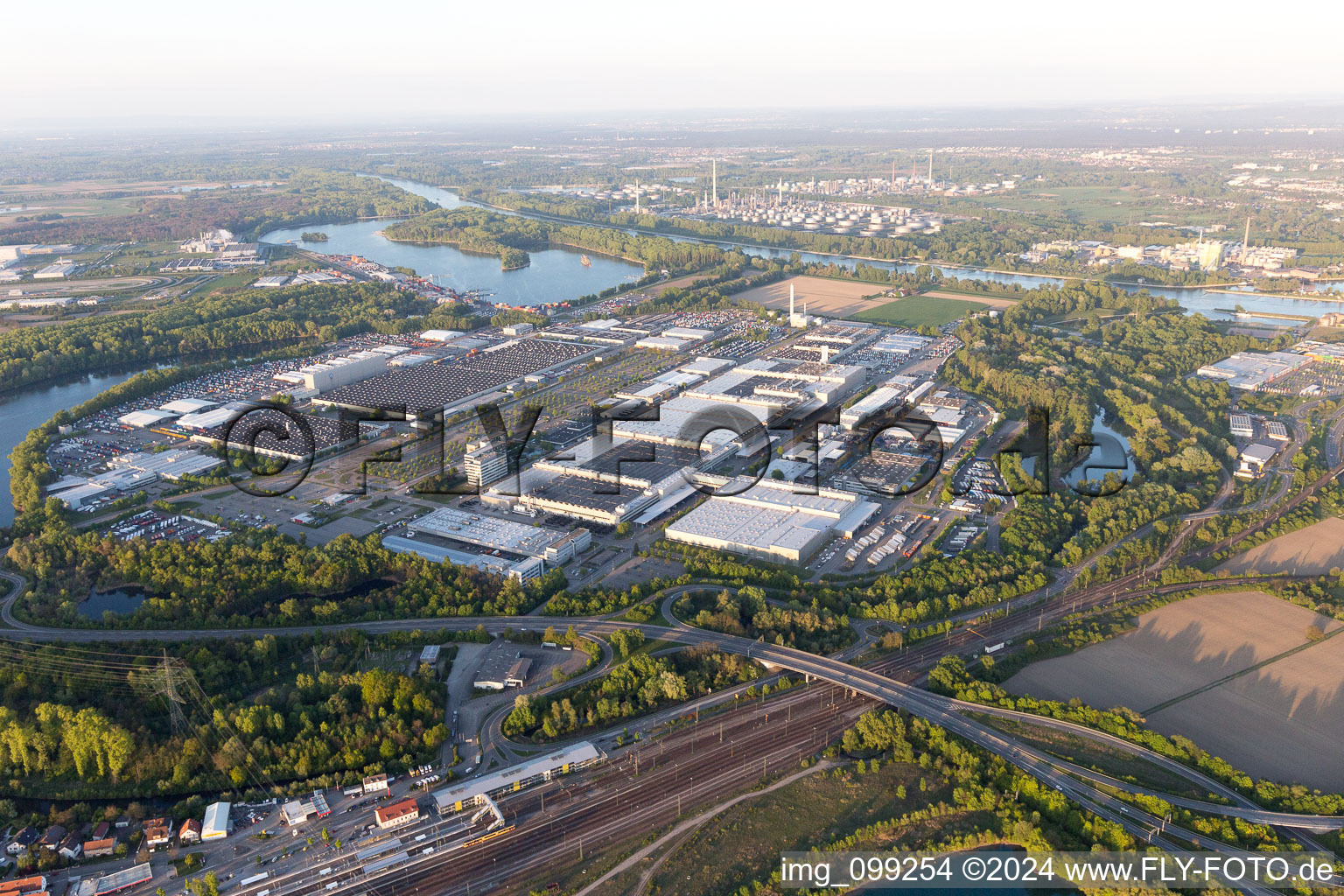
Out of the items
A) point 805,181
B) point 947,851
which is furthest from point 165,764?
point 805,181

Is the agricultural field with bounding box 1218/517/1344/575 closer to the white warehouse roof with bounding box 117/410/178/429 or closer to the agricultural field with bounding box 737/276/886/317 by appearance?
the agricultural field with bounding box 737/276/886/317

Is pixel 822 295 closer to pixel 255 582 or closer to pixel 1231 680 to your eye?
pixel 1231 680

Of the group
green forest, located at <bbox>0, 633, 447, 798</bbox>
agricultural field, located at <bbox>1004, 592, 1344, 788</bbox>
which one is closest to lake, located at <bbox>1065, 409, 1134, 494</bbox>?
agricultural field, located at <bbox>1004, 592, 1344, 788</bbox>

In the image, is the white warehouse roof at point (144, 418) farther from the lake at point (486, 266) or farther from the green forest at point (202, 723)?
the lake at point (486, 266)

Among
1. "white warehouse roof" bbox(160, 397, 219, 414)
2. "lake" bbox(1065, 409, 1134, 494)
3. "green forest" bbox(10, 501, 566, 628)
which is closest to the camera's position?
"green forest" bbox(10, 501, 566, 628)

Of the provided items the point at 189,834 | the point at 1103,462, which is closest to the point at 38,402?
the point at 189,834

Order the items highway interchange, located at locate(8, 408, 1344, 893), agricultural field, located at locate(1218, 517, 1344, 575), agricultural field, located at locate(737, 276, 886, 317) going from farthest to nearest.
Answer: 1. agricultural field, located at locate(737, 276, 886, 317)
2. agricultural field, located at locate(1218, 517, 1344, 575)
3. highway interchange, located at locate(8, 408, 1344, 893)
